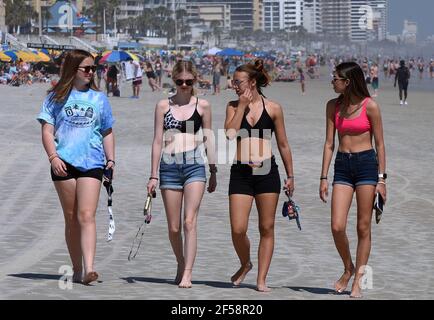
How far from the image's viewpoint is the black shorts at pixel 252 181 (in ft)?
28.5

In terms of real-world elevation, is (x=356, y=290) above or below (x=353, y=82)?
below

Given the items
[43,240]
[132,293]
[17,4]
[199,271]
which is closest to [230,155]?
[43,240]

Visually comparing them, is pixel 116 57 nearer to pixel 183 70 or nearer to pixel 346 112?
pixel 183 70

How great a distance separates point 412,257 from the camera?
1065cm

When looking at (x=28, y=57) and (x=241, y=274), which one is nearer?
(x=241, y=274)

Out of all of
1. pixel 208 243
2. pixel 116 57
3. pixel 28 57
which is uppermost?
pixel 208 243

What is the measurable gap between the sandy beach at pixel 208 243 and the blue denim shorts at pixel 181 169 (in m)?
0.70

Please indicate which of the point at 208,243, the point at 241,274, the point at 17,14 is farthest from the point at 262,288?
the point at 17,14

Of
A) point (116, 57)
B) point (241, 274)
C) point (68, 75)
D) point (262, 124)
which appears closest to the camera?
point (262, 124)

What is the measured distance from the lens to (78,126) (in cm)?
872

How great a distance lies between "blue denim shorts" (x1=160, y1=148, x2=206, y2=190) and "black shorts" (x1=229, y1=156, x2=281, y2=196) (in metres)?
0.25

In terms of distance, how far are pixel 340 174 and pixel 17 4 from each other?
151059 mm

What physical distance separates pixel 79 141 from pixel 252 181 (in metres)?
1.16
